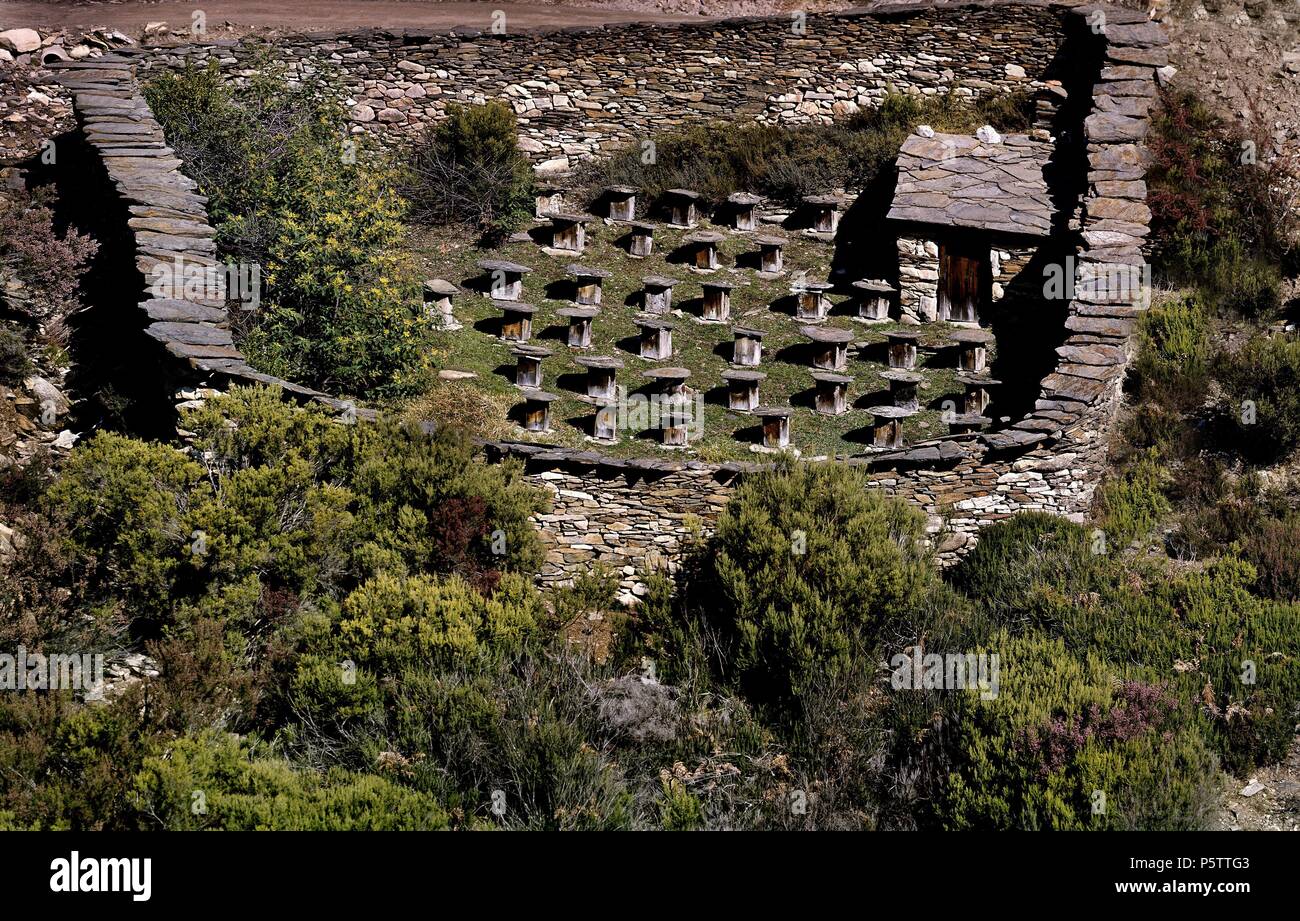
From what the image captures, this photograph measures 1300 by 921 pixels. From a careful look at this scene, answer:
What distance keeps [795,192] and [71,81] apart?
1089 cm

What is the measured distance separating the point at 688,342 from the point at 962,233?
4130 mm

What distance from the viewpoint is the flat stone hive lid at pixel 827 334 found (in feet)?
58.7

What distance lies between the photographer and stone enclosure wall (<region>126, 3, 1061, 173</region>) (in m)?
22.8

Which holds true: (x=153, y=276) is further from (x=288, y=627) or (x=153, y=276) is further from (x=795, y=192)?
(x=795, y=192)

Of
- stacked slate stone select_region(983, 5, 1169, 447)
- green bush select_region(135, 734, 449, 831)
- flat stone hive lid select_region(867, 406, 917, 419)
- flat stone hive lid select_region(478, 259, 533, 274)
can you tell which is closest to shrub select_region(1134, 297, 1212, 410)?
stacked slate stone select_region(983, 5, 1169, 447)

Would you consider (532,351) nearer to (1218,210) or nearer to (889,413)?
(889,413)

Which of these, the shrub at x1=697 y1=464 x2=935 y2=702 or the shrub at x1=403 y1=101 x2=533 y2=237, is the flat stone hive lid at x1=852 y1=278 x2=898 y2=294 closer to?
the shrub at x1=403 y1=101 x2=533 y2=237

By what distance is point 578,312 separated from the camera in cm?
1839

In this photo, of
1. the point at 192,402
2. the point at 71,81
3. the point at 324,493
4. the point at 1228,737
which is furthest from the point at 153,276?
the point at 1228,737

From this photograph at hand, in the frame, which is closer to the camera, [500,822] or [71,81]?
[500,822]

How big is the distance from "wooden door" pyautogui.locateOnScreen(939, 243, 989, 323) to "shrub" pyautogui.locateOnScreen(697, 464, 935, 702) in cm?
607

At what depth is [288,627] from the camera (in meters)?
13.1

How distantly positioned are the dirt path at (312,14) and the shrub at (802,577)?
1286 cm

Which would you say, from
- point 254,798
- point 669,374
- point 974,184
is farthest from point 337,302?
point 974,184
